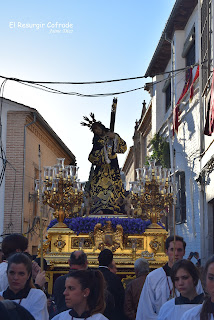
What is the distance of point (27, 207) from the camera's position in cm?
2448

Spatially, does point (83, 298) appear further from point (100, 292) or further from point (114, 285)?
point (114, 285)

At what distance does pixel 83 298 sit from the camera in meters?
4.37

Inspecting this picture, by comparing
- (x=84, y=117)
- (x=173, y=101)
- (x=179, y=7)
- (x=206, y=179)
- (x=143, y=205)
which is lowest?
(x=143, y=205)

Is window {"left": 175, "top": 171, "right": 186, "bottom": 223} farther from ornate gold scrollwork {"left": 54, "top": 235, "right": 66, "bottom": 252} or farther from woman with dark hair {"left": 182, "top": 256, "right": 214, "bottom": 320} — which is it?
woman with dark hair {"left": 182, "top": 256, "right": 214, "bottom": 320}

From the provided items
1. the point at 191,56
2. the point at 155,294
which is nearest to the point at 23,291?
the point at 155,294

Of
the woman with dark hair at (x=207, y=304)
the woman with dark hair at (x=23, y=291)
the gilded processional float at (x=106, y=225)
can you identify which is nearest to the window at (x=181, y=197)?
the gilded processional float at (x=106, y=225)

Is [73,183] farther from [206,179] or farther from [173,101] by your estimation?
[173,101]

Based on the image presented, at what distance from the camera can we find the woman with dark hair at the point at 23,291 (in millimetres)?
4840

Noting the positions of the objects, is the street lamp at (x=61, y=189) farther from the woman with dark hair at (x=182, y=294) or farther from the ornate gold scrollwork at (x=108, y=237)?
the woman with dark hair at (x=182, y=294)

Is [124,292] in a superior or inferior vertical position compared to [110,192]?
inferior

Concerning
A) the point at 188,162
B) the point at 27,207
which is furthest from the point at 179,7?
A: the point at 27,207

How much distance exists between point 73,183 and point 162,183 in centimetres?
182

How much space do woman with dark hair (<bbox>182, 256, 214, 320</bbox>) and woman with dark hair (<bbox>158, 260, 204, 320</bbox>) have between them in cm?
70

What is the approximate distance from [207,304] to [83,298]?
0.93m
